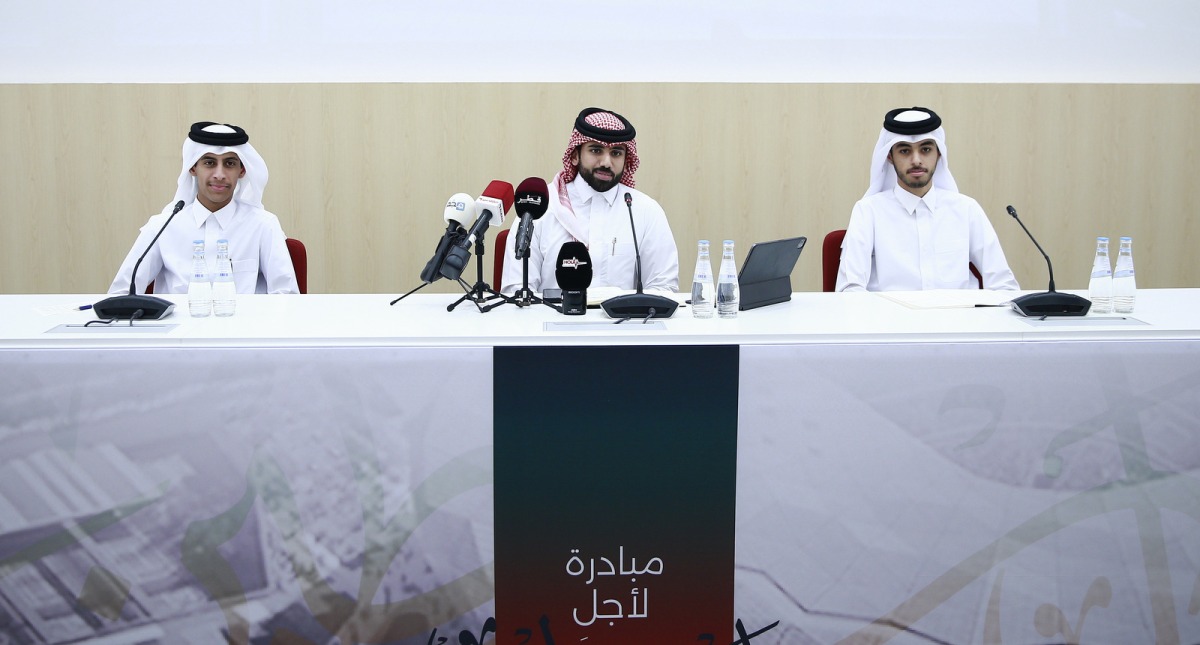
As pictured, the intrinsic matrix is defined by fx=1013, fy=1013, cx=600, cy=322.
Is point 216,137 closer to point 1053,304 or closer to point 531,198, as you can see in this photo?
point 531,198

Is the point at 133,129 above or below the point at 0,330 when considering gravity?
above

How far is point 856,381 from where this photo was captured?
217 cm

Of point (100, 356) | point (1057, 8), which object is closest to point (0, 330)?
→ point (100, 356)

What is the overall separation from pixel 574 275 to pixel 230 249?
177 cm

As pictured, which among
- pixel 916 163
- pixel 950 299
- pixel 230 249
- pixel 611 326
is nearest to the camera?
pixel 611 326

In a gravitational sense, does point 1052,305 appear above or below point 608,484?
above

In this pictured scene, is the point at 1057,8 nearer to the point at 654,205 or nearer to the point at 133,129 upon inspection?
the point at 654,205

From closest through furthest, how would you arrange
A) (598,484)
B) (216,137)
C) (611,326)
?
(598,484) → (611,326) → (216,137)

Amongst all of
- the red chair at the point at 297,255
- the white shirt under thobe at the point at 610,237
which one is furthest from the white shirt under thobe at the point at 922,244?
the red chair at the point at 297,255

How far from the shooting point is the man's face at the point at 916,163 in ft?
12.4

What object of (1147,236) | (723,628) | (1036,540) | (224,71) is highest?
(224,71)

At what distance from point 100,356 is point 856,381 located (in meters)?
1.59

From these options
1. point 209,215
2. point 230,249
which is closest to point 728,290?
point 230,249

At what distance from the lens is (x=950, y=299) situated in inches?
107
